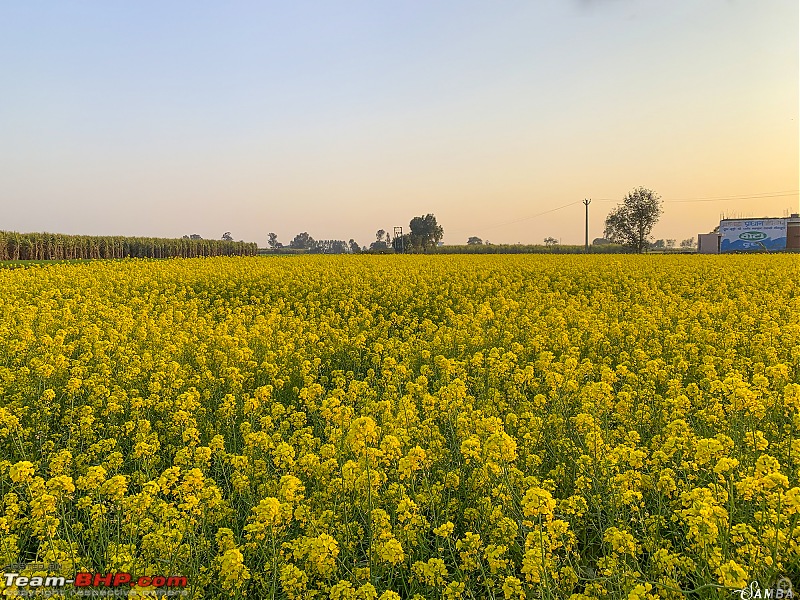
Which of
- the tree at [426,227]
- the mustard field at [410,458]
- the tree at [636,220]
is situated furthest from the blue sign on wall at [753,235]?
the mustard field at [410,458]

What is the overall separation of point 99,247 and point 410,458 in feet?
221

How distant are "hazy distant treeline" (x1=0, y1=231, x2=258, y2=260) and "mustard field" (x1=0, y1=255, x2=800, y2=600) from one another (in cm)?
4998

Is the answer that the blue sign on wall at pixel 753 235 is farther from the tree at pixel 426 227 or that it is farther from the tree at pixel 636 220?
the tree at pixel 426 227

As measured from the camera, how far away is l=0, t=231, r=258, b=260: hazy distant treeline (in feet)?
169

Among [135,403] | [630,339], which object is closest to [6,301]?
[135,403]

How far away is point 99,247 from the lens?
2424 inches

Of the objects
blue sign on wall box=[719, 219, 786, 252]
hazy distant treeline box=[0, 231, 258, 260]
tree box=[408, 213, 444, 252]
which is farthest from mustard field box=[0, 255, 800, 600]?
tree box=[408, 213, 444, 252]

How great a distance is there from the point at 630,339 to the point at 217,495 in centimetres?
715

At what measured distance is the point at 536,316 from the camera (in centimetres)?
1081

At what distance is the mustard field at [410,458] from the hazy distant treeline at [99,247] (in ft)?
164

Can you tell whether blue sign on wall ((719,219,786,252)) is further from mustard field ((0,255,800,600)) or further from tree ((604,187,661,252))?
mustard field ((0,255,800,600))

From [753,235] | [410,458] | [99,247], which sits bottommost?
[410,458]

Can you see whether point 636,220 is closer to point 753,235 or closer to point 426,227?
point 753,235

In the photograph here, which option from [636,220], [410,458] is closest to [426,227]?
[636,220]
